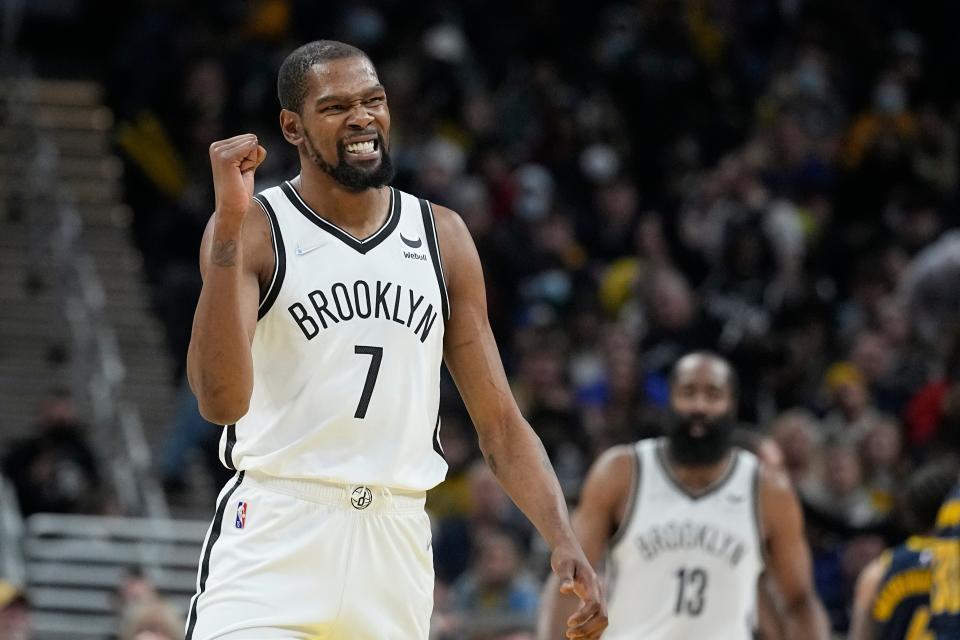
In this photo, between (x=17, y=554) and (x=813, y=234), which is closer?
(x=17, y=554)

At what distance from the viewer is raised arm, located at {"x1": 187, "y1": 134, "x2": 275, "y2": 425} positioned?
463 cm

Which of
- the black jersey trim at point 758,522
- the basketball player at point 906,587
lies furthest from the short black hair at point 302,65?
the basketball player at point 906,587

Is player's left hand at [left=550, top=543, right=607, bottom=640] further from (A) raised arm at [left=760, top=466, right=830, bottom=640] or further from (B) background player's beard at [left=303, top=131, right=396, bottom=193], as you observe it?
(A) raised arm at [left=760, top=466, right=830, bottom=640]

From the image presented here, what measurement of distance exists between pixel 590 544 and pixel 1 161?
34.1 feet

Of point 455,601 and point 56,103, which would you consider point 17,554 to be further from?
point 56,103

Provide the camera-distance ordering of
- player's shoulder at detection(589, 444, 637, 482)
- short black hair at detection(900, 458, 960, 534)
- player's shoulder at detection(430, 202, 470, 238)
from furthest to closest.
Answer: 1. short black hair at detection(900, 458, 960, 534)
2. player's shoulder at detection(589, 444, 637, 482)
3. player's shoulder at detection(430, 202, 470, 238)

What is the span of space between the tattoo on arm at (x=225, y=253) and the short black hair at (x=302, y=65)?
2.26 feet

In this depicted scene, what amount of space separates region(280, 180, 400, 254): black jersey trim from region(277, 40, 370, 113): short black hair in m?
0.26

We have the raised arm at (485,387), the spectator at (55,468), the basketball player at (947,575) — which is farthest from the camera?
the spectator at (55,468)

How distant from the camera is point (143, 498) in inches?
534

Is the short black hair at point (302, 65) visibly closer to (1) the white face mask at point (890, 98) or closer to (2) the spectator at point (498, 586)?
(2) the spectator at point (498, 586)

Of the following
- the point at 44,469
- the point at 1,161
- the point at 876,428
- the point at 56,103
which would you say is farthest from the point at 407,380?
the point at 56,103

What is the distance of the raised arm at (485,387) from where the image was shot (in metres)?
5.27

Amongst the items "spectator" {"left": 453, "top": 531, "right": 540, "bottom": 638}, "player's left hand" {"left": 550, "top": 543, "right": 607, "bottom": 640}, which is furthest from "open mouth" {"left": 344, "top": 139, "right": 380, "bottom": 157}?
"spectator" {"left": 453, "top": 531, "right": 540, "bottom": 638}
